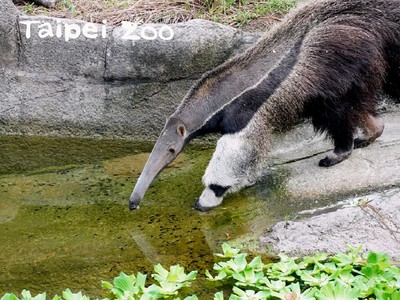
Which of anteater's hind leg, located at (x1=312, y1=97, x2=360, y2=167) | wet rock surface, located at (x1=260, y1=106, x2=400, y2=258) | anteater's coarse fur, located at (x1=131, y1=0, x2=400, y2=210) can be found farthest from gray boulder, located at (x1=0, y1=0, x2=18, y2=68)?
anteater's hind leg, located at (x1=312, y1=97, x2=360, y2=167)

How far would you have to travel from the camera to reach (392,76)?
726cm

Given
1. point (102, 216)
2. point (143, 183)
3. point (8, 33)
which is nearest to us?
point (143, 183)

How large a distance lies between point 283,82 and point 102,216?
6.39 feet

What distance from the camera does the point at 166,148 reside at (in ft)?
22.2

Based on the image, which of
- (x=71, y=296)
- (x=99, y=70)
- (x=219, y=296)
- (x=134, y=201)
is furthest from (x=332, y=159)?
(x=71, y=296)

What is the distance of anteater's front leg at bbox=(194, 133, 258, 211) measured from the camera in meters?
6.74

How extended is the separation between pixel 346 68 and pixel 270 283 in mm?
2453

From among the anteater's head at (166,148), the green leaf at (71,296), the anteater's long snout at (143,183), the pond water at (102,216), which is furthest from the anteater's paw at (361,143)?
the green leaf at (71,296)

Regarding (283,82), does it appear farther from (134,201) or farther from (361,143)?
(134,201)

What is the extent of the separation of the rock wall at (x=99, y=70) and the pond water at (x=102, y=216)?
414mm

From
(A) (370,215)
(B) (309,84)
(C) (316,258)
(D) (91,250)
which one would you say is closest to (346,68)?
(B) (309,84)

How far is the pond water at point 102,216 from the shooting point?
5.75 meters

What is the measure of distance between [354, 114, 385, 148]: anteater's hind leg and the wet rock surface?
0.22ft

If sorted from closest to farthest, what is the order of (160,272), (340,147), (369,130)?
(160,272)
(340,147)
(369,130)
